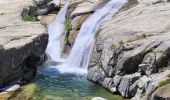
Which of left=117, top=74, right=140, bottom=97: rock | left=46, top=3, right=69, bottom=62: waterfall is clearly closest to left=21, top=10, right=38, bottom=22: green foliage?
left=46, top=3, right=69, bottom=62: waterfall

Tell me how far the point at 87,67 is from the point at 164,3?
9812 mm

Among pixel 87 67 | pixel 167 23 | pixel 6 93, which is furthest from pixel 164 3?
pixel 6 93

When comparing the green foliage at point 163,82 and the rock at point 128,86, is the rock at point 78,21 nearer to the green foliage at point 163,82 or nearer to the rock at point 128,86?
the rock at point 128,86

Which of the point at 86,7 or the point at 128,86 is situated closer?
the point at 128,86

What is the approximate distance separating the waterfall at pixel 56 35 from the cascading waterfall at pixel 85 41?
63cm

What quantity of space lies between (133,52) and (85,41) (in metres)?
10.8

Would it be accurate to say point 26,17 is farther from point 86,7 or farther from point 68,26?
point 86,7

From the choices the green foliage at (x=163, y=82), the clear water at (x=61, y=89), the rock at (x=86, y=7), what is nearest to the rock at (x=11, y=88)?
the clear water at (x=61, y=89)

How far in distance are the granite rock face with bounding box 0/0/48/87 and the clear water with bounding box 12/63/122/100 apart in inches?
54.8

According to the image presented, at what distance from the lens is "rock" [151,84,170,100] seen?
78.1 feet

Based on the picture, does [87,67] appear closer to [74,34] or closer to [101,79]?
[101,79]

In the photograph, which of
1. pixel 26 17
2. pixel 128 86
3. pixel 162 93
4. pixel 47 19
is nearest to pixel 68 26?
pixel 26 17

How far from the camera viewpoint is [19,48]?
36.1m

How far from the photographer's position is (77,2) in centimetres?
5200
